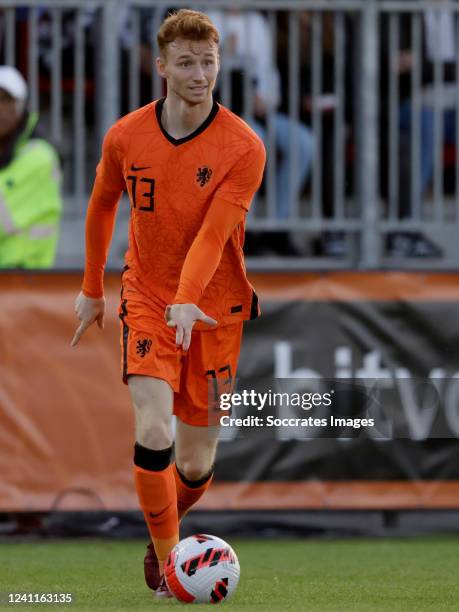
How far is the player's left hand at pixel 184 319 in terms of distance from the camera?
19.7 ft

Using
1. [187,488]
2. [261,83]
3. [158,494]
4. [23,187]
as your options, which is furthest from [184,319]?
[261,83]

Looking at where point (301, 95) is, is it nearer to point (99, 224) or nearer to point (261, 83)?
point (261, 83)

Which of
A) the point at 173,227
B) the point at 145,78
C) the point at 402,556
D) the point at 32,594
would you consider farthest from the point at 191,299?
the point at 145,78

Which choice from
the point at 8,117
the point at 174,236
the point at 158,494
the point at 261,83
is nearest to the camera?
the point at 158,494

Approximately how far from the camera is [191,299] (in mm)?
6082

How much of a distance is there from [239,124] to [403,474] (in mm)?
3274

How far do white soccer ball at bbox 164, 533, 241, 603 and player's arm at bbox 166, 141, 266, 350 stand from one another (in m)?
0.80

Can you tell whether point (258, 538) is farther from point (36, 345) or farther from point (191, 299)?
point (191, 299)

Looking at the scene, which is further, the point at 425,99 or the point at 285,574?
the point at 425,99

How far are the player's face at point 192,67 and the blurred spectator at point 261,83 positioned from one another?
4825mm

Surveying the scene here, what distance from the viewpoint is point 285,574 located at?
756 cm

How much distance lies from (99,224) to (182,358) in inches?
26.5

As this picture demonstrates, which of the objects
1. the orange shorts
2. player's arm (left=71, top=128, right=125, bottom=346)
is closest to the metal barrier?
player's arm (left=71, top=128, right=125, bottom=346)

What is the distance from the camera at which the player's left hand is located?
19.7ft
